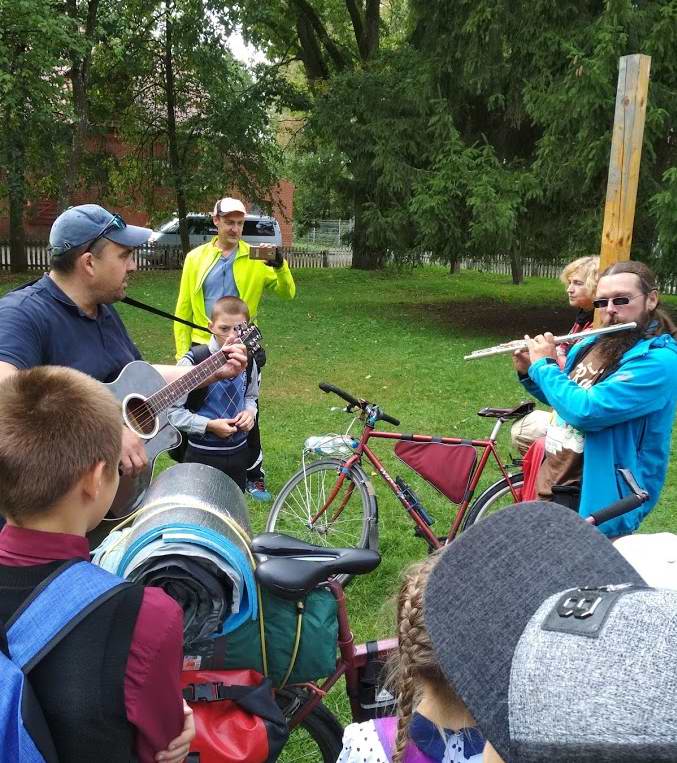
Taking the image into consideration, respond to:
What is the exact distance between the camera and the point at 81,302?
3.02 meters

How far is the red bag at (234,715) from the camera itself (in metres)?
2.07

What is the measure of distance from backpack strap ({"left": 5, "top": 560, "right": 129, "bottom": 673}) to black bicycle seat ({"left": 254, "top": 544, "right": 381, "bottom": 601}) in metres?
0.60

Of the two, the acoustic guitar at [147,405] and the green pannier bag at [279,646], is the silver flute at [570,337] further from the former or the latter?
the green pannier bag at [279,646]

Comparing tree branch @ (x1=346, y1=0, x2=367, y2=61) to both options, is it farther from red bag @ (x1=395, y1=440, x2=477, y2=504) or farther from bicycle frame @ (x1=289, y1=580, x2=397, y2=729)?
bicycle frame @ (x1=289, y1=580, x2=397, y2=729)

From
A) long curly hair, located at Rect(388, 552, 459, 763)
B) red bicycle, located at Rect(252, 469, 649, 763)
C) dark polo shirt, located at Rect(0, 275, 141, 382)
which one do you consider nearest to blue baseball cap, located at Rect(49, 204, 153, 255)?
dark polo shirt, located at Rect(0, 275, 141, 382)

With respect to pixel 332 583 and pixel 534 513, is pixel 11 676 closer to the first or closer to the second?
pixel 534 513

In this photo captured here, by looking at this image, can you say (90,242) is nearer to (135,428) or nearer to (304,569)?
(135,428)

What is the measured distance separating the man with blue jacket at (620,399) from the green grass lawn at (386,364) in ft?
3.18

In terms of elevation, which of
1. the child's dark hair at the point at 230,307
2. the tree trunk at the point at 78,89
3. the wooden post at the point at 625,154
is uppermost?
the tree trunk at the point at 78,89

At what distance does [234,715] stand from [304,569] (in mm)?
435

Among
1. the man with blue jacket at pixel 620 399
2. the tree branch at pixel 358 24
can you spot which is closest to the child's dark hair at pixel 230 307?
the man with blue jacket at pixel 620 399

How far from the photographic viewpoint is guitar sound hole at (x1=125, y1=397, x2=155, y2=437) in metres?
3.33

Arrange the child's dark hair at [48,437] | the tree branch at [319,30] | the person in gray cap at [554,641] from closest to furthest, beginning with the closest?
the person in gray cap at [554,641], the child's dark hair at [48,437], the tree branch at [319,30]

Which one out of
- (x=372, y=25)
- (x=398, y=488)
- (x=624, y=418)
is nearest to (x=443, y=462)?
(x=398, y=488)
